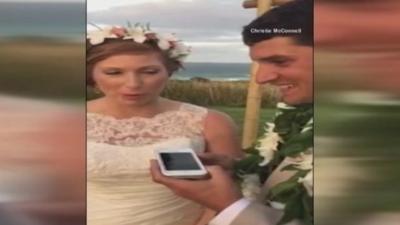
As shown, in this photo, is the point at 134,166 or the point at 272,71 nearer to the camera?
the point at 134,166

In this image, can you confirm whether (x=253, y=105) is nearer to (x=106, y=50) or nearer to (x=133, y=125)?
(x=133, y=125)

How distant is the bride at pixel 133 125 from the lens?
12.8ft

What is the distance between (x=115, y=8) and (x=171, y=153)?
80cm

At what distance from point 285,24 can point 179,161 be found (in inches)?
35.8

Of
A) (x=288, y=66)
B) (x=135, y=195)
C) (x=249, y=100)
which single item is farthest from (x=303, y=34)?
(x=135, y=195)

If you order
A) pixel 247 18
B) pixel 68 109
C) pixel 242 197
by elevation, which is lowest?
pixel 242 197

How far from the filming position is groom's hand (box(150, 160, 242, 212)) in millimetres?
3951

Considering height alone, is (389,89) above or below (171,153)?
above

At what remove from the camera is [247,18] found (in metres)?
3.98

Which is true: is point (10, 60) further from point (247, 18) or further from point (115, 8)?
point (247, 18)

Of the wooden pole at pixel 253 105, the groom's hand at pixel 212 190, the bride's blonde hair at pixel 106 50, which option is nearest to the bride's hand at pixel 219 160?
the groom's hand at pixel 212 190

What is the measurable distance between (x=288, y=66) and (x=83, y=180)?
1227 millimetres

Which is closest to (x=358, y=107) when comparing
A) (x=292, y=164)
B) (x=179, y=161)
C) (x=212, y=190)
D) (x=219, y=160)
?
(x=292, y=164)

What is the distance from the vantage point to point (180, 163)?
395 centimetres
